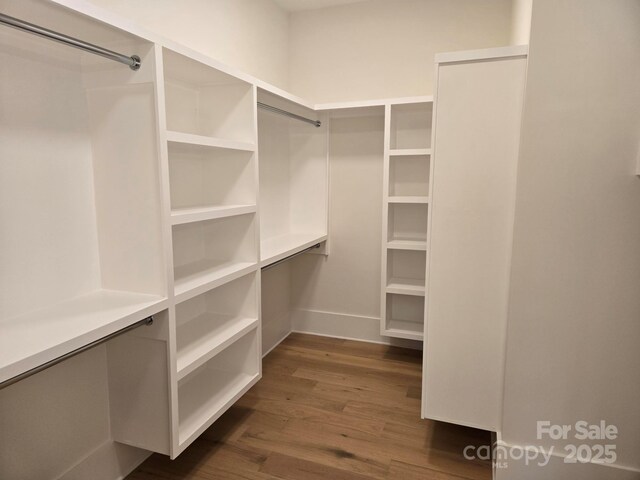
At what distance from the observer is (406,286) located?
3.12m

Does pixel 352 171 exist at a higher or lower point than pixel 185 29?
lower

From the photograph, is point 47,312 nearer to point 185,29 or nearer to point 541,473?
point 185,29

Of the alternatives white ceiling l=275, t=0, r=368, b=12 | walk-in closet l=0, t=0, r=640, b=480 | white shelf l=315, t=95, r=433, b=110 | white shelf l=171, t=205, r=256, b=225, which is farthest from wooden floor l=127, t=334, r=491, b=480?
white ceiling l=275, t=0, r=368, b=12

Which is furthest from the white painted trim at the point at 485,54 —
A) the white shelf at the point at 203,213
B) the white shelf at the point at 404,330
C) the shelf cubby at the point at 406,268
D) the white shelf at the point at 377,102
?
the white shelf at the point at 404,330

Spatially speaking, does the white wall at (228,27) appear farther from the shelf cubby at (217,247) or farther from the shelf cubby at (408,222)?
the shelf cubby at (408,222)

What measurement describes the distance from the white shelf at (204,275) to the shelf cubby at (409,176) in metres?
1.45

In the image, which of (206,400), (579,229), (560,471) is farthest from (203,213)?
(560,471)

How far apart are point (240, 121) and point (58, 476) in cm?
176

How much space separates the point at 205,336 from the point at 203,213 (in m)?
0.66

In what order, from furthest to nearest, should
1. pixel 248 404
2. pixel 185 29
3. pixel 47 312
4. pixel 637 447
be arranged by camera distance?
1. pixel 248 404
2. pixel 185 29
3. pixel 637 447
4. pixel 47 312

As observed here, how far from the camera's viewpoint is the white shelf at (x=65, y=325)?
3.75ft

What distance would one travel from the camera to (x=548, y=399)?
1.83 meters

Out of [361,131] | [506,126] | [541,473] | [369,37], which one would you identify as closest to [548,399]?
[541,473]

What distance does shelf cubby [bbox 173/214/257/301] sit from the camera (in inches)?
84.4
